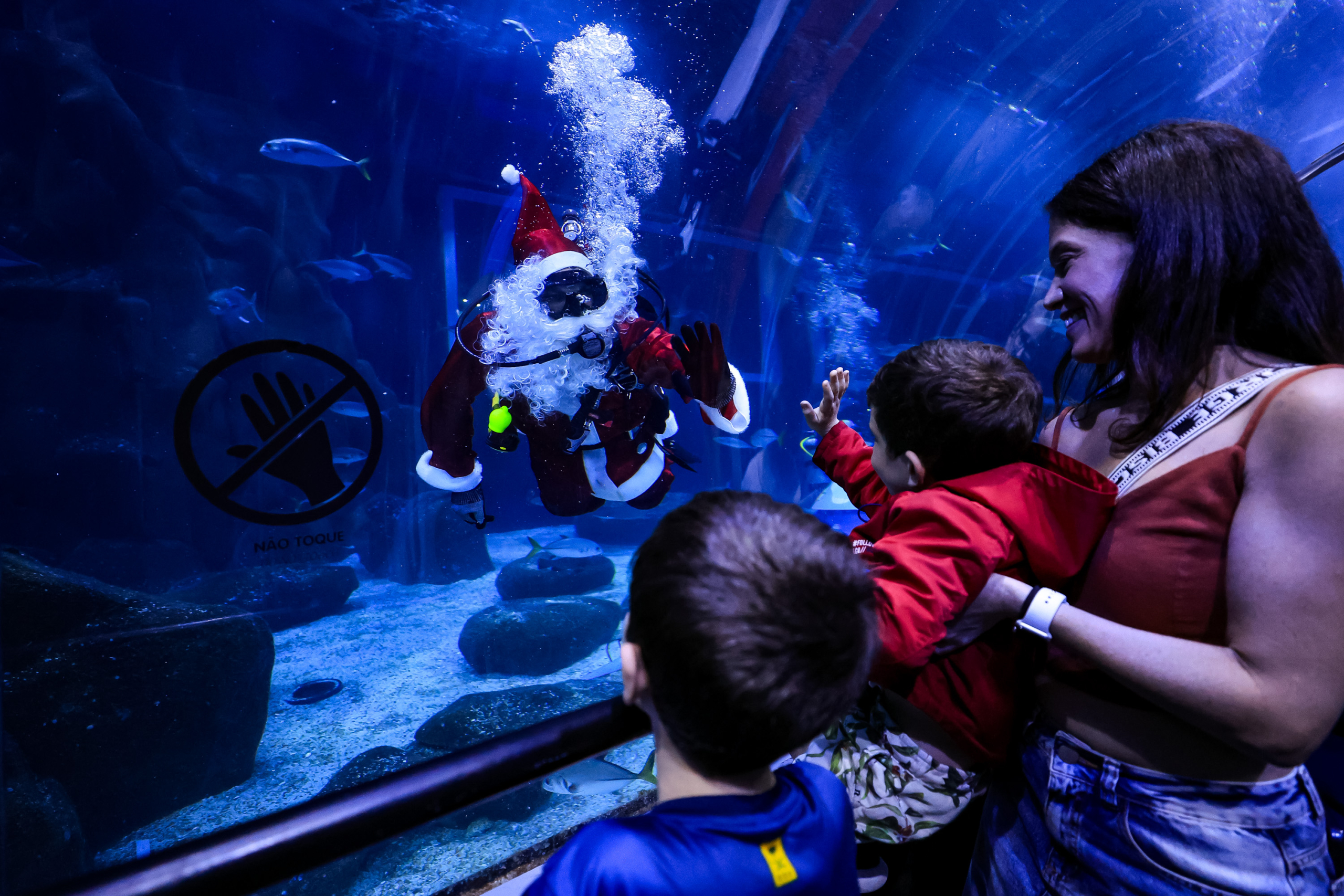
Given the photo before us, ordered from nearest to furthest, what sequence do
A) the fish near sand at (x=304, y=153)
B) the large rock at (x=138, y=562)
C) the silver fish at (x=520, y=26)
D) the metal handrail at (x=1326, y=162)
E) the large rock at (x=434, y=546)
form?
the metal handrail at (x=1326, y=162)
the large rock at (x=138, y=562)
the fish near sand at (x=304, y=153)
the silver fish at (x=520, y=26)
the large rock at (x=434, y=546)

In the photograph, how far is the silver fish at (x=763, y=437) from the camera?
28.7ft

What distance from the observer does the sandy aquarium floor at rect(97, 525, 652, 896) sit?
2904 mm

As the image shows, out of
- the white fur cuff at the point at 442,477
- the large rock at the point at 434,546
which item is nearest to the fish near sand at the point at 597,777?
the white fur cuff at the point at 442,477

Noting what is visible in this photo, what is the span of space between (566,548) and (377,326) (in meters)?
5.09

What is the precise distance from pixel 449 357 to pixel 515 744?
1996 millimetres

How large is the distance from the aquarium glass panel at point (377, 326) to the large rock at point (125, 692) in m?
0.02

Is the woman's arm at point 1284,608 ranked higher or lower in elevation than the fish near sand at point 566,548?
higher

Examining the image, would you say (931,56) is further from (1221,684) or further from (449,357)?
(1221,684)

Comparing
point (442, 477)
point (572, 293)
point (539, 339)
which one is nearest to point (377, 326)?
point (442, 477)

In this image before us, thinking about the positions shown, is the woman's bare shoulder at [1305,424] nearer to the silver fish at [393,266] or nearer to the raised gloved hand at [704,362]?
the raised gloved hand at [704,362]

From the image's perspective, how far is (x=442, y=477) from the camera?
8.36 ft

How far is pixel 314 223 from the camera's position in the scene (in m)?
5.20

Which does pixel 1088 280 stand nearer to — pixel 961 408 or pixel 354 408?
pixel 961 408

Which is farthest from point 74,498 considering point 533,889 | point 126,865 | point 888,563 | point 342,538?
point 888,563
